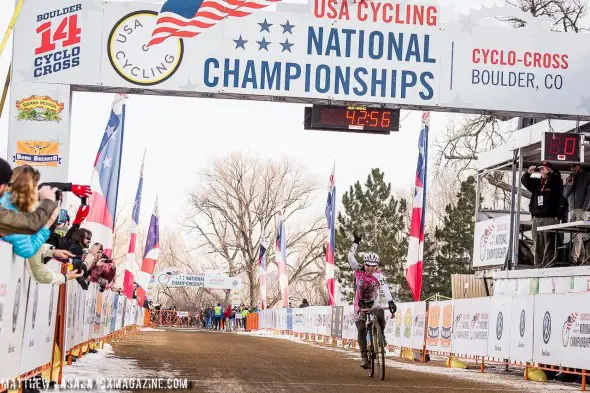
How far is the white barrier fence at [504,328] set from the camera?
15336mm

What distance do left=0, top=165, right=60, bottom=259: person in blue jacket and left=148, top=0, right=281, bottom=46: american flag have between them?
13499 mm

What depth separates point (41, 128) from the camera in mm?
20656

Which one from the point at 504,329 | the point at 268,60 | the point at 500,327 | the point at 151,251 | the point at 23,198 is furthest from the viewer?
the point at 151,251

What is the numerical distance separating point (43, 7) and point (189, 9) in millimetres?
2885

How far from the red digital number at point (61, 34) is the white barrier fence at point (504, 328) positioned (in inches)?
365

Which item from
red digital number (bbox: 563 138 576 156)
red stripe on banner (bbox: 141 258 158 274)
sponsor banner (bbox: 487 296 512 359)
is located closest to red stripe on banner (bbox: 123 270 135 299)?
red stripe on banner (bbox: 141 258 158 274)

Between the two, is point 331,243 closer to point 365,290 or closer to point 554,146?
point 554,146

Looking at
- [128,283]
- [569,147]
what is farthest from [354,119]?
[128,283]

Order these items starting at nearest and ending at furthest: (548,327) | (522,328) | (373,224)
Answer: (548,327), (522,328), (373,224)

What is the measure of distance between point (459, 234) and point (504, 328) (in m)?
46.6

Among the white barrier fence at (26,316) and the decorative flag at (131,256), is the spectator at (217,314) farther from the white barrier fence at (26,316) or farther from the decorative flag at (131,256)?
the white barrier fence at (26,316)

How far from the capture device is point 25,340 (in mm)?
9242

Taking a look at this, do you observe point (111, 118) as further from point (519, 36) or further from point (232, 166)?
point (232, 166)

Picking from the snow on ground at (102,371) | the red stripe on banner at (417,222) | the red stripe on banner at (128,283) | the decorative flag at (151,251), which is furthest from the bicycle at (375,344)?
the decorative flag at (151,251)
